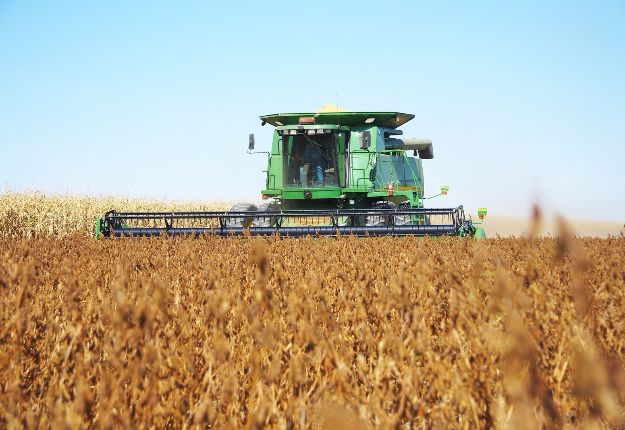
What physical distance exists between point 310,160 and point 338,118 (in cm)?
118

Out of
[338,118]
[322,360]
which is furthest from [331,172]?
[322,360]

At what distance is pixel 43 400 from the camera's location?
2.25 meters

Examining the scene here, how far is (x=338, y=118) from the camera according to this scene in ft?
40.6

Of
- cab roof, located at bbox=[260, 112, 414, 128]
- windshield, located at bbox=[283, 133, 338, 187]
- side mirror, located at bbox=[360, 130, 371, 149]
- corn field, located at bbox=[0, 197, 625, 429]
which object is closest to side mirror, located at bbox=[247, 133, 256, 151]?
windshield, located at bbox=[283, 133, 338, 187]

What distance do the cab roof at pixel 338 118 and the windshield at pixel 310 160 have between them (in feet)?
1.26

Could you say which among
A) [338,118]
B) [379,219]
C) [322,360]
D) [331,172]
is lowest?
[322,360]

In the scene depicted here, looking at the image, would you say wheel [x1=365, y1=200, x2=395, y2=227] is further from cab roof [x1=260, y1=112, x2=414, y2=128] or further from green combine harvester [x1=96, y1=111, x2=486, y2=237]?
cab roof [x1=260, y1=112, x2=414, y2=128]

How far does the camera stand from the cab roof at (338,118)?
12.0 m

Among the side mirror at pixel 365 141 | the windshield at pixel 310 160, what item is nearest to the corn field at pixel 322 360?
the side mirror at pixel 365 141

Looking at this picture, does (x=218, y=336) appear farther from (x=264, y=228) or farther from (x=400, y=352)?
(x=264, y=228)

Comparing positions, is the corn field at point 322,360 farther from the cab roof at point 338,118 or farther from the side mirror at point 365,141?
the cab roof at point 338,118

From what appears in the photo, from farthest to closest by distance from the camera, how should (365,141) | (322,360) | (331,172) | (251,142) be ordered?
1. (331,172)
2. (251,142)
3. (365,141)
4. (322,360)

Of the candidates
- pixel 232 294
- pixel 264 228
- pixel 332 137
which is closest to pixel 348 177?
pixel 332 137

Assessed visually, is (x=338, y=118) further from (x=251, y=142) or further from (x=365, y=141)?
(x=251, y=142)
